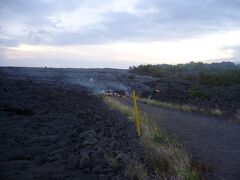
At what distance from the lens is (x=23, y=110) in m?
19.1

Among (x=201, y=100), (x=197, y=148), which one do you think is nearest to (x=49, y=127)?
(x=197, y=148)

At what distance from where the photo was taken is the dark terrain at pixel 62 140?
960 centimetres

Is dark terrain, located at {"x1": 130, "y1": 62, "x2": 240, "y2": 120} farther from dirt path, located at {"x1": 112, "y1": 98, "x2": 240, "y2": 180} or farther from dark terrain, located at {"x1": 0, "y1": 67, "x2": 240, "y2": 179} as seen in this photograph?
dirt path, located at {"x1": 112, "y1": 98, "x2": 240, "y2": 180}

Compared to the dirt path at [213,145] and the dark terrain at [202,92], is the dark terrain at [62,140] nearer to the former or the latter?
the dirt path at [213,145]

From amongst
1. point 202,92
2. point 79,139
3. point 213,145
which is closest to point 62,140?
point 79,139

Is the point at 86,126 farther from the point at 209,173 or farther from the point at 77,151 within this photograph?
the point at 209,173

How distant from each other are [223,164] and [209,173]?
0.70 m

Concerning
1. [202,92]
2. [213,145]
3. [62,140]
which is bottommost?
[202,92]

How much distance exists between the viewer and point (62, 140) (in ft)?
43.2

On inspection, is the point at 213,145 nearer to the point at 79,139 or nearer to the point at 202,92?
the point at 79,139

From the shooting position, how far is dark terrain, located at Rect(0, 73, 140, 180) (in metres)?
9.60

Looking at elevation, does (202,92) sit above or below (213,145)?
below

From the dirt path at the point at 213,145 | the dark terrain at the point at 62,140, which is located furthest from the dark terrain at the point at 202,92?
the dark terrain at the point at 62,140

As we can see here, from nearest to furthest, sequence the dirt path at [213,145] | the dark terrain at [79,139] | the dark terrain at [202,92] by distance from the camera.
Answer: the dirt path at [213,145] → the dark terrain at [79,139] → the dark terrain at [202,92]
